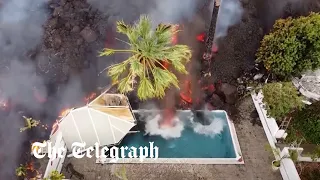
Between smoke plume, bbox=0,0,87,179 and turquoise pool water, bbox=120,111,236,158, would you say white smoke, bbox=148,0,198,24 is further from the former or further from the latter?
turquoise pool water, bbox=120,111,236,158

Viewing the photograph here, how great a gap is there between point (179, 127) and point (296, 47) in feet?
22.3

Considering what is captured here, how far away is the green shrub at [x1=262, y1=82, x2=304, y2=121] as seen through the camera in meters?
15.7

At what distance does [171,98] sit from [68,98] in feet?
19.4

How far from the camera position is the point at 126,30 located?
15.0m

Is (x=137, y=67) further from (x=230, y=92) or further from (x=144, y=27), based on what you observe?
(x=230, y=92)

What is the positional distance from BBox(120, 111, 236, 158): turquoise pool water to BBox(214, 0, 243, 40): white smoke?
8.75 metres

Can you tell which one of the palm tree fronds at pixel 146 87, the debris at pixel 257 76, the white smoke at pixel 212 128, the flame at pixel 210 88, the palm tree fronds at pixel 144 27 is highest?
the debris at pixel 257 76

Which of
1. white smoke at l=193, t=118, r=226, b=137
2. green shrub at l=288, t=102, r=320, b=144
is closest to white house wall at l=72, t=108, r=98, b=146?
white smoke at l=193, t=118, r=226, b=137

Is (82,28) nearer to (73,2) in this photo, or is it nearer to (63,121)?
(73,2)

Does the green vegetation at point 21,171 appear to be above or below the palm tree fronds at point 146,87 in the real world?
below

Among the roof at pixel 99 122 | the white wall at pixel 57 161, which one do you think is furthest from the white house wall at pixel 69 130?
the white wall at pixel 57 161

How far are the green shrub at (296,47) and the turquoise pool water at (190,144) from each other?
4163mm

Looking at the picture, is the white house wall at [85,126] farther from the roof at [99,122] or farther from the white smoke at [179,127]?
the white smoke at [179,127]

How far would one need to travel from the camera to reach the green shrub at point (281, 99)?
15734mm
